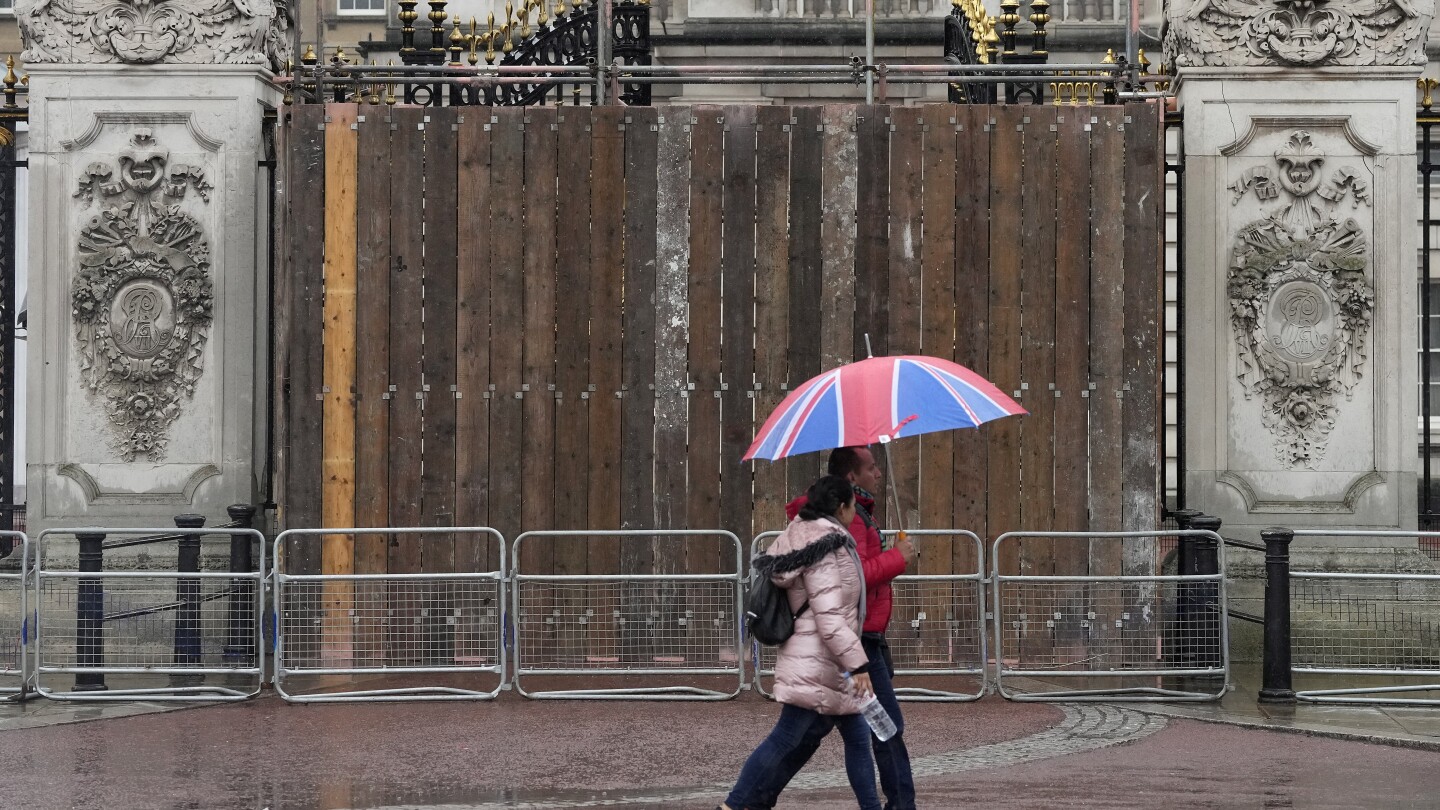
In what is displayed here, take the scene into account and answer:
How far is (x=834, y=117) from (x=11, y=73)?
6246mm

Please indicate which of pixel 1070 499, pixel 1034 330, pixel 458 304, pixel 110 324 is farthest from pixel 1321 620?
pixel 110 324

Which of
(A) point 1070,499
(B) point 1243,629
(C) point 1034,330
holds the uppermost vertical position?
(C) point 1034,330

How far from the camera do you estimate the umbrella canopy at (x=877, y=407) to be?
302 inches

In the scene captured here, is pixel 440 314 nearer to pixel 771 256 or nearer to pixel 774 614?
pixel 771 256

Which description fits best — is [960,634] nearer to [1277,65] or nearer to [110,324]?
[1277,65]

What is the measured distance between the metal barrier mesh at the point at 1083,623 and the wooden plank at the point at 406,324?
4.00 meters

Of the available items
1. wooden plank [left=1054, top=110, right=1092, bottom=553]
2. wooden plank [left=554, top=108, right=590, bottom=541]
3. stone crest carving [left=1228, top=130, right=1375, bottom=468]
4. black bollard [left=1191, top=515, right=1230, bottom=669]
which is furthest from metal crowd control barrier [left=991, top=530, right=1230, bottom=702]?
wooden plank [left=554, top=108, right=590, bottom=541]

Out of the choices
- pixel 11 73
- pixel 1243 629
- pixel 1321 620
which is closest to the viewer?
pixel 1321 620

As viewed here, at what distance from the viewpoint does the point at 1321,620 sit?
11.8 m

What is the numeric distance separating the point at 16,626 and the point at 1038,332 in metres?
7.06

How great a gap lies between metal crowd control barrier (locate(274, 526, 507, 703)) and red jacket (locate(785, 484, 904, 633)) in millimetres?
4332

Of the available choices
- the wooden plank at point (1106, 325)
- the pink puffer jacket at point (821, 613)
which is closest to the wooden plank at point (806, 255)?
the wooden plank at point (1106, 325)

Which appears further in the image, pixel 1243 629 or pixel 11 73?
pixel 11 73

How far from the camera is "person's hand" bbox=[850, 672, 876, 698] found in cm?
750
